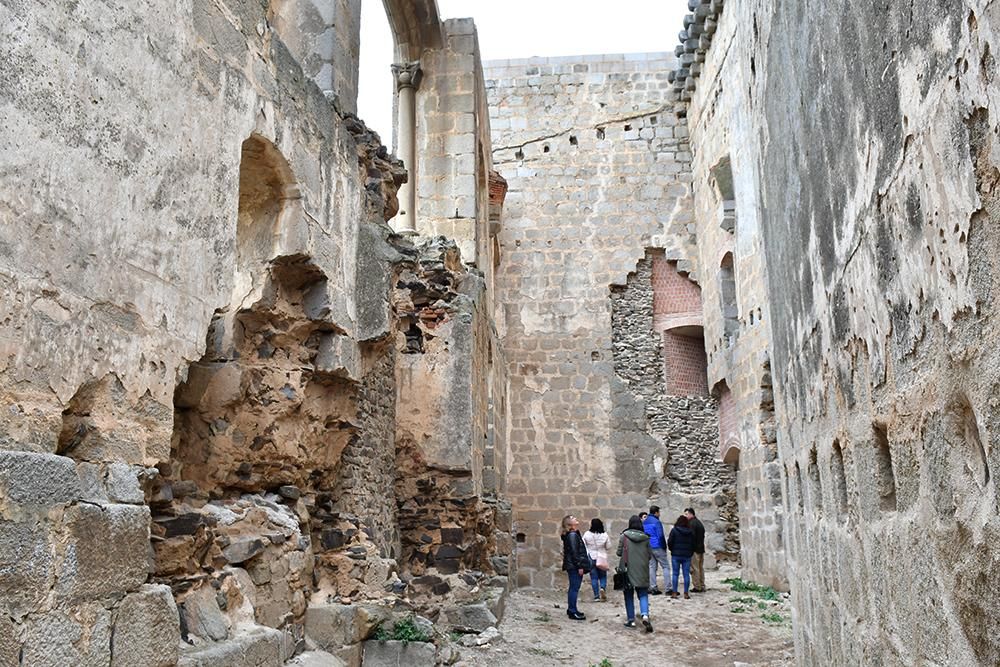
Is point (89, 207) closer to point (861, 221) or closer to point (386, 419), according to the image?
point (861, 221)

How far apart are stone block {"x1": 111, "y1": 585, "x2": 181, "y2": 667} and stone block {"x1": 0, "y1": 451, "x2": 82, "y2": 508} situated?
46 centimetres

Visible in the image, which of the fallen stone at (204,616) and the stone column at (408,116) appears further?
the stone column at (408,116)

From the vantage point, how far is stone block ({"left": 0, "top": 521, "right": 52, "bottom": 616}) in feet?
7.62

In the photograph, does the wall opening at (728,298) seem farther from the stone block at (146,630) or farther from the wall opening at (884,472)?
the stone block at (146,630)

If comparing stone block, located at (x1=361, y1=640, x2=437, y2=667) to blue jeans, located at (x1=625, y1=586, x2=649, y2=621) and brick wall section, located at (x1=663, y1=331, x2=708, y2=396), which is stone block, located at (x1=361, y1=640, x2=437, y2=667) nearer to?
blue jeans, located at (x1=625, y1=586, x2=649, y2=621)

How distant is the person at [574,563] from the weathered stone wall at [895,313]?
510 centimetres

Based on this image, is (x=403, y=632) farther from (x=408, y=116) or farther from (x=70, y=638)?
(x=408, y=116)

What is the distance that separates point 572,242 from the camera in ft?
52.0

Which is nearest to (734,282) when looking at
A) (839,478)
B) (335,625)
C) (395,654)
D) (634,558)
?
(634,558)

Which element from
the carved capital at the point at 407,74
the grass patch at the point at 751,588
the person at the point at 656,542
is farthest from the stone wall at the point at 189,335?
the grass patch at the point at 751,588

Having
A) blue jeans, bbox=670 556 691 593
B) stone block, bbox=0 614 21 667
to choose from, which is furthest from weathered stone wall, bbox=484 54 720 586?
stone block, bbox=0 614 21 667

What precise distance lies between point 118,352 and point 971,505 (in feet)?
8.48

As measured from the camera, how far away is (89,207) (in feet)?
9.26

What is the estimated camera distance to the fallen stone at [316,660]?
15.0 feet
